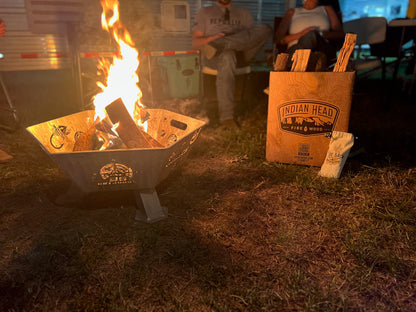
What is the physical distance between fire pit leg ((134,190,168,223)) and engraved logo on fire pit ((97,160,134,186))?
7.2 inches

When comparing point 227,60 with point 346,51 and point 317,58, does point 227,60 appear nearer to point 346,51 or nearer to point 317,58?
point 317,58

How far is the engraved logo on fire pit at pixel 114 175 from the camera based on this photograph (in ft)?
6.27

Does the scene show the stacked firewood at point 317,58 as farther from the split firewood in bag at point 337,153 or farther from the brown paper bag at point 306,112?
the split firewood in bag at point 337,153

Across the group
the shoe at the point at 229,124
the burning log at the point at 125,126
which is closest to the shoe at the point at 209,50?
the shoe at the point at 229,124

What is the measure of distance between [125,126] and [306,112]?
5.17 feet

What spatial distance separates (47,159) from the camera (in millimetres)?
3238

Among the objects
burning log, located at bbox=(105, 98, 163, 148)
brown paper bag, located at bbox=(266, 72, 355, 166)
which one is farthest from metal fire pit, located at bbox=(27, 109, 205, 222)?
brown paper bag, located at bbox=(266, 72, 355, 166)

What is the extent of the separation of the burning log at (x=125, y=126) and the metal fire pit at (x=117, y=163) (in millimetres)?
291

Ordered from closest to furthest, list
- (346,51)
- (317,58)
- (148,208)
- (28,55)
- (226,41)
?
(148,208), (346,51), (317,58), (226,41), (28,55)

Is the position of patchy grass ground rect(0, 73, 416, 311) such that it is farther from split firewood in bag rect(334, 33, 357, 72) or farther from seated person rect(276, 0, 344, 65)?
seated person rect(276, 0, 344, 65)

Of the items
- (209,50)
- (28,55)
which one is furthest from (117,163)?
(28,55)

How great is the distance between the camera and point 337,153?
260 centimetres

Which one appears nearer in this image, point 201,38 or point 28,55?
point 201,38

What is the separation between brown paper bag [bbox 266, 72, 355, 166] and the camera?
2635 millimetres
